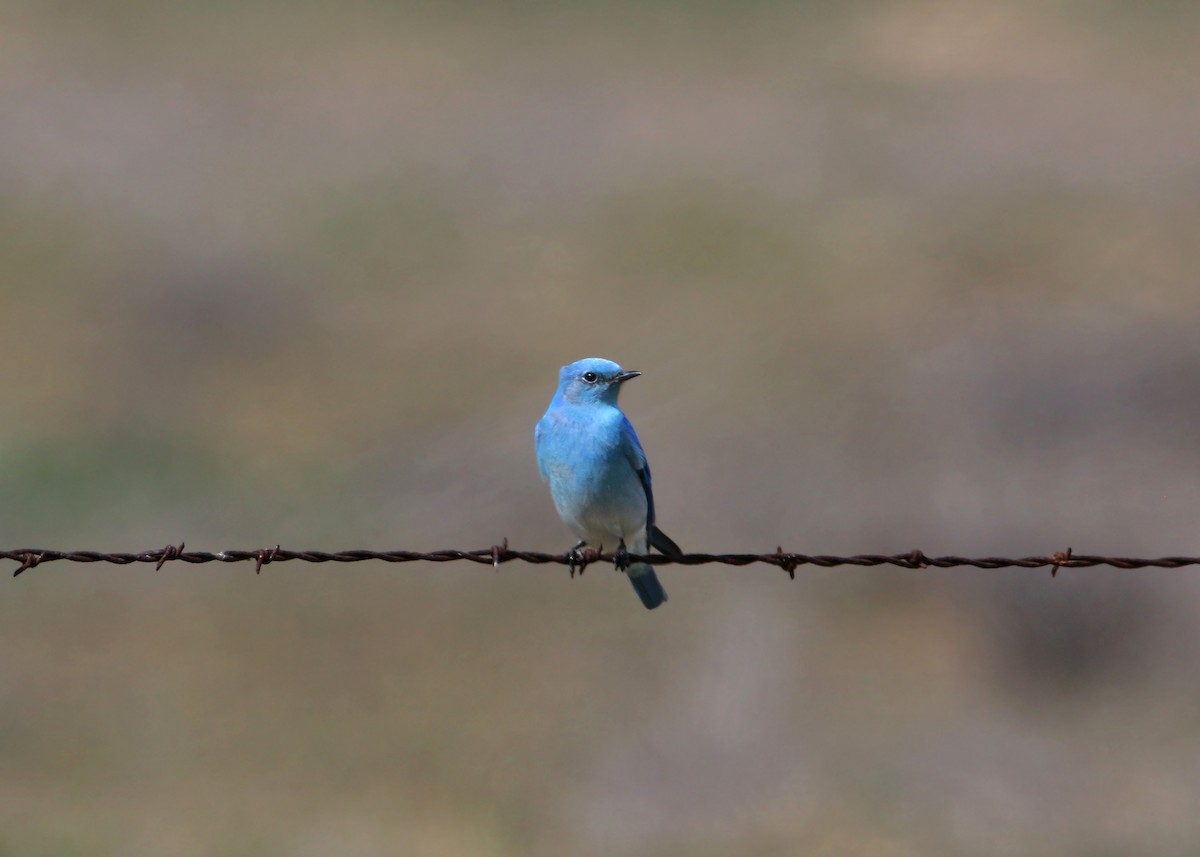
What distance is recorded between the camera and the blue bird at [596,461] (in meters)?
8.78

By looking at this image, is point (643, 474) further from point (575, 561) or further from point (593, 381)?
point (575, 561)

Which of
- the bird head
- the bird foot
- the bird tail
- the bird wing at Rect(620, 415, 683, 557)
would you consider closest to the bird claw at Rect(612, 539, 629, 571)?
the bird foot

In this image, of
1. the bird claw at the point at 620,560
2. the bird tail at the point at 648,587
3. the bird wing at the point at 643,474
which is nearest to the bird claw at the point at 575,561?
the bird claw at the point at 620,560

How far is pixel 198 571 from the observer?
25.0m

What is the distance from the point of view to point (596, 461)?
8750 millimetres

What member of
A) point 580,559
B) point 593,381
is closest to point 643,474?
point 593,381

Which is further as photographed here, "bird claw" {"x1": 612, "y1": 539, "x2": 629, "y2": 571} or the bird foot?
the bird foot

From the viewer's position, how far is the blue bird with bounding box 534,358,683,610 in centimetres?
878

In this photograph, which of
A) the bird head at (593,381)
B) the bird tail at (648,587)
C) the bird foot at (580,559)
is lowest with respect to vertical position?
the bird tail at (648,587)

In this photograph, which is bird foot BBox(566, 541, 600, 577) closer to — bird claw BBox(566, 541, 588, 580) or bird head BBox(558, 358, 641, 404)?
bird claw BBox(566, 541, 588, 580)

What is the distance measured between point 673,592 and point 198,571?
28.4 ft

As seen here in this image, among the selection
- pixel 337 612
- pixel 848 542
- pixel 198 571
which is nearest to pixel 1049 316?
pixel 848 542

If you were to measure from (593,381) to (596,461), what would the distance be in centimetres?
56

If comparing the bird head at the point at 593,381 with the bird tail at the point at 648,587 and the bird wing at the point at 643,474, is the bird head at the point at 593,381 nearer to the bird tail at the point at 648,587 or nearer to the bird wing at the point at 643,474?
the bird wing at the point at 643,474
